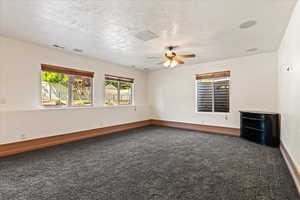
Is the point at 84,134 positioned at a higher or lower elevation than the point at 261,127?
lower

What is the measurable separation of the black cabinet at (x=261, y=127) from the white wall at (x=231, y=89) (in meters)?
0.48

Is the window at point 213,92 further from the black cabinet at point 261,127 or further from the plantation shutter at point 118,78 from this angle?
the plantation shutter at point 118,78

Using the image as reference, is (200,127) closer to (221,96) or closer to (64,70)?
(221,96)

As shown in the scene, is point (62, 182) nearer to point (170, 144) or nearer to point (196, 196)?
point (196, 196)

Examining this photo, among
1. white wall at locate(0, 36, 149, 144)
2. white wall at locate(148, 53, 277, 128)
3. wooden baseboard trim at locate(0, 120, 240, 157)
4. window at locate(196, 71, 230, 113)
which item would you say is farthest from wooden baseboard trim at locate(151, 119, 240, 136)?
white wall at locate(0, 36, 149, 144)

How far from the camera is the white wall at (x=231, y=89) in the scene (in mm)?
4289

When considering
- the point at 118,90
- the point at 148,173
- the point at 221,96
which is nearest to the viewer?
the point at 148,173

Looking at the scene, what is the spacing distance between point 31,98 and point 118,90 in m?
2.90

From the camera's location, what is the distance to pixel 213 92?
17.7 ft

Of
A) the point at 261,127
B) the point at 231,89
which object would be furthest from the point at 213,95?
the point at 261,127

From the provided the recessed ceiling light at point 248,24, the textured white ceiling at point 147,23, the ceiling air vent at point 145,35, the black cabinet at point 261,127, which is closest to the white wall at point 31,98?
the textured white ceiling at point 147,23

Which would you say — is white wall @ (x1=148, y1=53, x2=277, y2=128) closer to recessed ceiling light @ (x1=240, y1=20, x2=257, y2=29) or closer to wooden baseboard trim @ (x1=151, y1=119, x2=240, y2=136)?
wooden baseboard trim @ (x1=151, y1=119, x2=240, y2=136)

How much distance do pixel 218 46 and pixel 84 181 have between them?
4247mm

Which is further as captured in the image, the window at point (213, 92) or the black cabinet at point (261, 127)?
the window at point (213, 92)
